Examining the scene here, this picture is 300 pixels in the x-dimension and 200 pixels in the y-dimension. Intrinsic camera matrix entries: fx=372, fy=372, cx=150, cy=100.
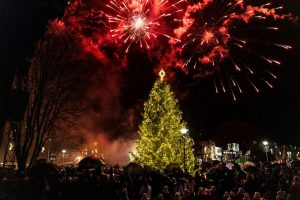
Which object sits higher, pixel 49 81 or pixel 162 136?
pixel 49 81

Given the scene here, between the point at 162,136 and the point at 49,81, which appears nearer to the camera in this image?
the point at 49,81

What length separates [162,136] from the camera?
2916 cm

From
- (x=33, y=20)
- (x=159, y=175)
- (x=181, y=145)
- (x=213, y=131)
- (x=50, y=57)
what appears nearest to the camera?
(x=33, y=20)

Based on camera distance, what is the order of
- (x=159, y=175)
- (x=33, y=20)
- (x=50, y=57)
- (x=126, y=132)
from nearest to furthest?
(x=33, y=20) < (x=159, y=175) < (x=50, y=57) < (x=126, y=132)

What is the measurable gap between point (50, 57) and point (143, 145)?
10769mm

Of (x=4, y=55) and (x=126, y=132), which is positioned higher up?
(x=126, y=132)

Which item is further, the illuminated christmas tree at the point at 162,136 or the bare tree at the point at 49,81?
the illuminated christmas tree at the point at 162,136

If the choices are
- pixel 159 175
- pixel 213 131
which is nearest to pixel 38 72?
pixel 159 175

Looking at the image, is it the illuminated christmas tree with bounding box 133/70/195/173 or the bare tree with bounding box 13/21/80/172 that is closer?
the bare tree with bounding box 13/21/80/172

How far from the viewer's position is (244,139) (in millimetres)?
65562

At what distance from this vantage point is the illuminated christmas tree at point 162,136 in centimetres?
2858

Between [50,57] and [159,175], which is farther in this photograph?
[50,57]

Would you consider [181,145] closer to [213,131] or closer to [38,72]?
[38,72]

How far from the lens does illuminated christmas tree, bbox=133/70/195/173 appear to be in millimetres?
28578
